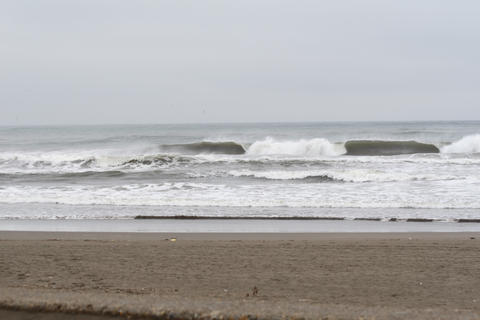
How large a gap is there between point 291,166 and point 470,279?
17.9m

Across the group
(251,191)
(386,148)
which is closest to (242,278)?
(251,191)

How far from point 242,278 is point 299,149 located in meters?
28.2

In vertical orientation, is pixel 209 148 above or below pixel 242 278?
above

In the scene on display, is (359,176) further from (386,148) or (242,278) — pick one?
(386,148)

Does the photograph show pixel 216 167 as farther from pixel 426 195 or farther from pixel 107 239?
pixel 107 239

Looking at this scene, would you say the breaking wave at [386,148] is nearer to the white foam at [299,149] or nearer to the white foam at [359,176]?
the white foam at [299,149]

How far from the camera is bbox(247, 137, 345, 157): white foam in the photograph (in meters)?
32.2

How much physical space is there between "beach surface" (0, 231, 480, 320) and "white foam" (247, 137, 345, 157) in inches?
976

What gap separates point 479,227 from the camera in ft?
29.0

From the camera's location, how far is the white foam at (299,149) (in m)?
32.2

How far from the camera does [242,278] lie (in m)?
4.78

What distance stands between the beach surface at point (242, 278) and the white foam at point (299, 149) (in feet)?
81.3

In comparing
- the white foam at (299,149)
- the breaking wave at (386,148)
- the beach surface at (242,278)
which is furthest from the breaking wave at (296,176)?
the breaking wave at (386,148)

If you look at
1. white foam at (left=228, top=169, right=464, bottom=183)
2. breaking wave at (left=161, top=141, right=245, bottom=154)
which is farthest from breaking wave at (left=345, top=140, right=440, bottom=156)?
white foam at (left=228, top=169, right=464, bottom=183)
